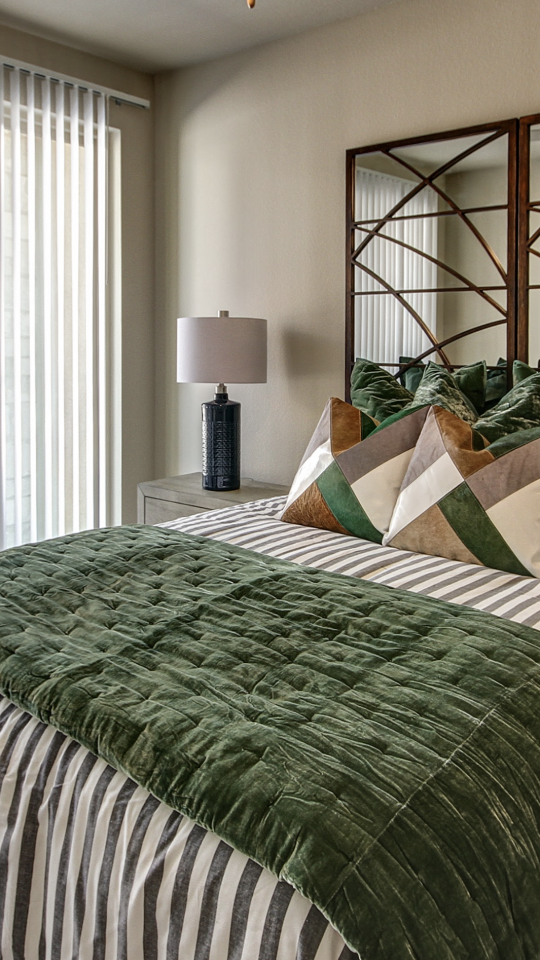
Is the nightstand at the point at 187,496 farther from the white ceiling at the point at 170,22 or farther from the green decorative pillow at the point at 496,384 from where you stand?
the white ceiling at the point at 170,22

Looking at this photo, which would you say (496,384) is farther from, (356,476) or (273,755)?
(273,755)

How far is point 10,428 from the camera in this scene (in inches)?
135

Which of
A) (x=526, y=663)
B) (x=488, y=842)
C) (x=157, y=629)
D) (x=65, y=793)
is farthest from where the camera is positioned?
(x=157, y=629)

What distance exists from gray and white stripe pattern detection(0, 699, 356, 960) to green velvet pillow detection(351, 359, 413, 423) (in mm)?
1614

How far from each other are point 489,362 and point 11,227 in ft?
6.79

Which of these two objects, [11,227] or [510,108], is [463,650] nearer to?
[510,108]

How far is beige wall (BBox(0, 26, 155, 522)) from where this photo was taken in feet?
12.4

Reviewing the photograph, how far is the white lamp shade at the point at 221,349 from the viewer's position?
10.4 ft

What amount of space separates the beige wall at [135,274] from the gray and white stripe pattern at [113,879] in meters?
2.80

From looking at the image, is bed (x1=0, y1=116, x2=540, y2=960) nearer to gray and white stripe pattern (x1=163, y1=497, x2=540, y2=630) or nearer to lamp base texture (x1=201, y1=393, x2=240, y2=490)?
gray and white stripe pattern (x1=163, y1=497, x2=540, y2=630)

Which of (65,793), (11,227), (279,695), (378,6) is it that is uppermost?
(378,6)

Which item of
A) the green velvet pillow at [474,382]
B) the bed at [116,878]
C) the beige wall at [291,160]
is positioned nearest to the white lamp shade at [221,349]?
the beige wall at [291,160]

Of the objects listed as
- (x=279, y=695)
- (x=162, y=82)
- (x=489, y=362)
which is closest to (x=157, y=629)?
(x=279, y=695)

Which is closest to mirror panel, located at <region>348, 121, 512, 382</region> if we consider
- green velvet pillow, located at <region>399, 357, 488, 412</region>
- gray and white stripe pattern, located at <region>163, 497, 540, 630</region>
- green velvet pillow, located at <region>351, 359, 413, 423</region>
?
green velvet pillow, located at <region>399, 357, 488, 412</region>
